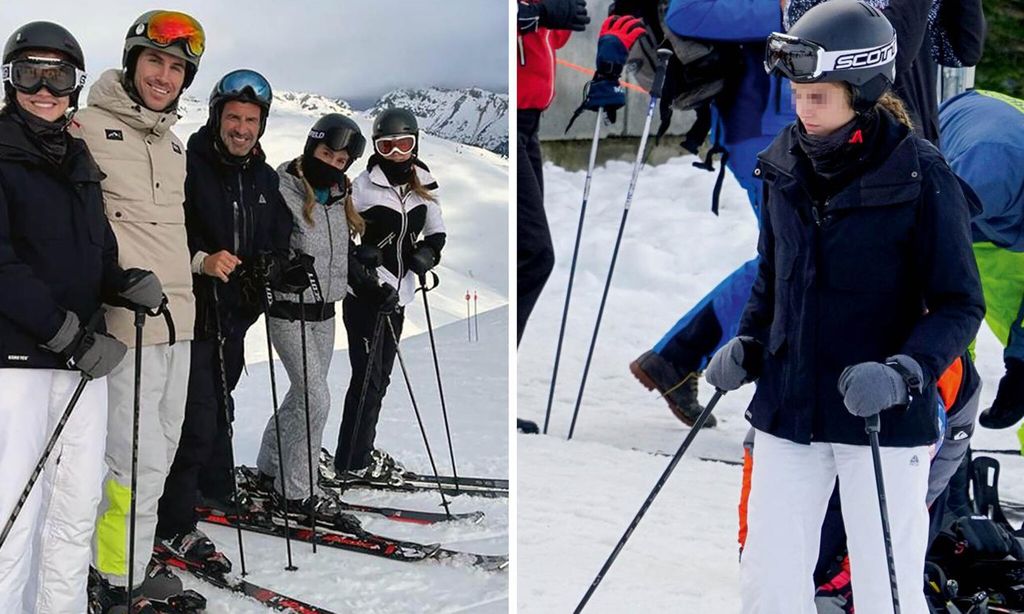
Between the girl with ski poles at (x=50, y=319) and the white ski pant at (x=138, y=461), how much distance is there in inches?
3.4

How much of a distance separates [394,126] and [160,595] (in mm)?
1203

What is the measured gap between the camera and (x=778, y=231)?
319 centimetres

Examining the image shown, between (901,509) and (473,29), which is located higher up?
(473,29)

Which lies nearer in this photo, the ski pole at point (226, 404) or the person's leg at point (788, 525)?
the person's leg at point (788, 525)

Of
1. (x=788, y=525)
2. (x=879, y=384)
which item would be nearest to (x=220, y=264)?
(x=788, y=525)

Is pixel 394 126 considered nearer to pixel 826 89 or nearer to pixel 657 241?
pixel 826 89

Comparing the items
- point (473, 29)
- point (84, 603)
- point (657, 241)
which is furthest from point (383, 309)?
point (657, 241)

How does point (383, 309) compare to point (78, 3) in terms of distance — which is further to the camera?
point (383, 309)

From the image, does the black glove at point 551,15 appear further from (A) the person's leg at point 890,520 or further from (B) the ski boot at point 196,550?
(A) the person's leg at point 890,520

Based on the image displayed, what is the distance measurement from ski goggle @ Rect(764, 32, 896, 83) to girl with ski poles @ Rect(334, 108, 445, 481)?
111 cm

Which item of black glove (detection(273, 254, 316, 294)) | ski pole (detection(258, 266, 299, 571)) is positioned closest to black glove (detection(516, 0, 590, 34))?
black glove (detection(273, 254, 316, 294))

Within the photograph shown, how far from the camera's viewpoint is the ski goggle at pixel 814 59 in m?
2.99

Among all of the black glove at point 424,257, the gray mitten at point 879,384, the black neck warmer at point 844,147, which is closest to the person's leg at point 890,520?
the gray mitten at point 879,384

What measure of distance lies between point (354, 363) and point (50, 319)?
871 millimetres
